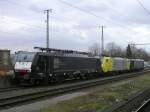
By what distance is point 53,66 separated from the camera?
31.5 metres

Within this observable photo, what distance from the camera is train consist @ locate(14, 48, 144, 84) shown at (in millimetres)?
28766

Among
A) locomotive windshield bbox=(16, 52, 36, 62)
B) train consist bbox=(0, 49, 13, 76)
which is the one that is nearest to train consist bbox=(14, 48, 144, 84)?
locomotive windshield bbox=(16, 52, 36, 62)

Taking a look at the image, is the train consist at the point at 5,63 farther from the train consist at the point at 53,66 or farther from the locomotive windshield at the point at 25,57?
the locomotive windshield at the point at 25,57

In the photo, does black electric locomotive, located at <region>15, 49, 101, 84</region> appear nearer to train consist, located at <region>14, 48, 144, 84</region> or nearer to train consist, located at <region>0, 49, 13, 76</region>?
train consist, located at <region>14, 48, 144, 84</region>

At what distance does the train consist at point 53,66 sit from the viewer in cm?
2877

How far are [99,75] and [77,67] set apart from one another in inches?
472

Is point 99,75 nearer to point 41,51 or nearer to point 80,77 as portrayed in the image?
point 80,77

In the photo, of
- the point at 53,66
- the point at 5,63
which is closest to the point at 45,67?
the point at 53,66

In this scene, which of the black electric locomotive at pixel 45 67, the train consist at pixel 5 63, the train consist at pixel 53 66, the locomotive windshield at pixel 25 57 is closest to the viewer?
the black electric locomotive at pixel 45 67

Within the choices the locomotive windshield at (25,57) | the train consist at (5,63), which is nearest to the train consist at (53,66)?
the locomotive windshield at (25,57)

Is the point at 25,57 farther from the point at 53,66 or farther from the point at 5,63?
the point at 53,66

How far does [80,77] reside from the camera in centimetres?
3997

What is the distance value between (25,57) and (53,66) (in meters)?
3.08

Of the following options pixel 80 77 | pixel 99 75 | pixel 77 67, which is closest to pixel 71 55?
pixel 77 67
